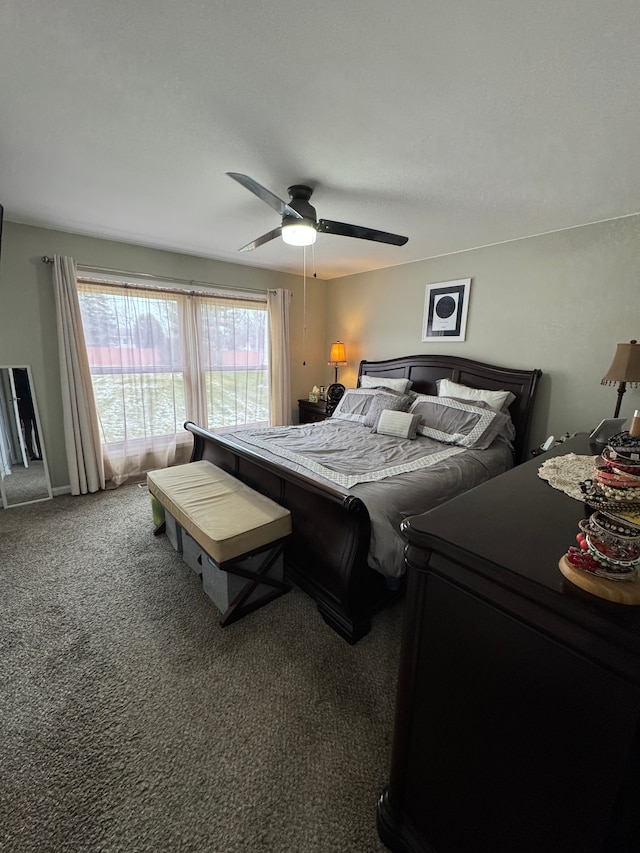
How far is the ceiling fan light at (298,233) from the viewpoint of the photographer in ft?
6.94

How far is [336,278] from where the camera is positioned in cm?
483

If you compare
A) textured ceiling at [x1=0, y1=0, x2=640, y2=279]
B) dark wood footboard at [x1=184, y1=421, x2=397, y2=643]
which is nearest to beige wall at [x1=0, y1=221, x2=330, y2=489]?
textured ceiling at [x1=0, y1=0, x2=640, y2=279]

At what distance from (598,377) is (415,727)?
2.91m

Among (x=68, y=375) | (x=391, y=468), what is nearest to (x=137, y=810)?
(x=391, y=468)

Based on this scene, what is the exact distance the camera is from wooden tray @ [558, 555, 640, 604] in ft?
1.94

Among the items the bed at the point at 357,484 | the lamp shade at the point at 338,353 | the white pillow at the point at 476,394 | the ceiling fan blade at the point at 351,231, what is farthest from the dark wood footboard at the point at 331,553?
the lamp shade at the point at 338,353

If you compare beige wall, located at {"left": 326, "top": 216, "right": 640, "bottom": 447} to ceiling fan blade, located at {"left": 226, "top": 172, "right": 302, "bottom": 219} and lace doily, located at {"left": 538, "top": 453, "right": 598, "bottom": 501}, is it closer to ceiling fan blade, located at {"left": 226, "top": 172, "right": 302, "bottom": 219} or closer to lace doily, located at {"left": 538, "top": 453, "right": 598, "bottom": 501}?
lace doily, located at {"left": 538, "top": 453, "right": 598, "bottom": 501}

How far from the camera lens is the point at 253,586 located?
1913 millimetres

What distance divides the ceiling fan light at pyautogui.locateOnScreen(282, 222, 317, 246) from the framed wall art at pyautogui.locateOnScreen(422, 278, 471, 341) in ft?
6.30

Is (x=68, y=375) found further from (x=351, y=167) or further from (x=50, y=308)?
(x=351, y=167)

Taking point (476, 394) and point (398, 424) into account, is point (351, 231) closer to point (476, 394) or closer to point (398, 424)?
point (398, 424)

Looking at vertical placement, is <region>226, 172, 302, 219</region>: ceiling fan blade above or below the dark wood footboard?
above

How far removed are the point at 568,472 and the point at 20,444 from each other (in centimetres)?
416

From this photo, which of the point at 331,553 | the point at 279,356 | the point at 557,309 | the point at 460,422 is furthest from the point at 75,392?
the point at 557,309
